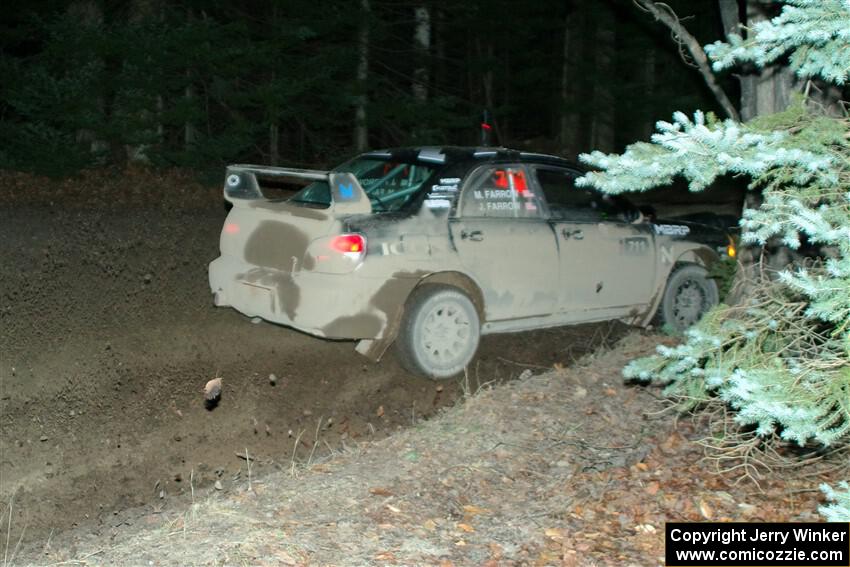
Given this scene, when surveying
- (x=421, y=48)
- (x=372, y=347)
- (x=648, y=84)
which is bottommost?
(x=372, y=347)

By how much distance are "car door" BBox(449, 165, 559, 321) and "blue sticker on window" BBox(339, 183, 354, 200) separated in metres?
0.92

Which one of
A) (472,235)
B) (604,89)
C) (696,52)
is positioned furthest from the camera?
(604,89)

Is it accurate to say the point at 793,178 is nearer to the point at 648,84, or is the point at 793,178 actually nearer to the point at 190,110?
the point at 190,110

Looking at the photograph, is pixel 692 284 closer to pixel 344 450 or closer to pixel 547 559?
pixel 344 450

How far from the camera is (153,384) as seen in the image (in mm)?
7598

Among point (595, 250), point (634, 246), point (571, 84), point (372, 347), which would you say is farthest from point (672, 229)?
point (571, 84)

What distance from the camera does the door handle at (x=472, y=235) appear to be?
26.7 feet

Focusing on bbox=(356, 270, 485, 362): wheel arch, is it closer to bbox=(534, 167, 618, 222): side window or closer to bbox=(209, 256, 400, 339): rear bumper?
bbox=(209, 256, 400, 339): rear bumper

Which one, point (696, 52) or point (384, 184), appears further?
point (384, 184)

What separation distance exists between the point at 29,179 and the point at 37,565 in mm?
15188

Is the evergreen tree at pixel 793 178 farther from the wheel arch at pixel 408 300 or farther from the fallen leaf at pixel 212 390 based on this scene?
the fallen leaf at pixel 212 390

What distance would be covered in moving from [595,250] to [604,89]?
19.6m

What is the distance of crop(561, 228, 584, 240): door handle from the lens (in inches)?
344

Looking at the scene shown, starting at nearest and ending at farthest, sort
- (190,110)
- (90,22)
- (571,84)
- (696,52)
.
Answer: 1. (696,52)
2. (190,110)
3. (90,22)
4. (571,84)
